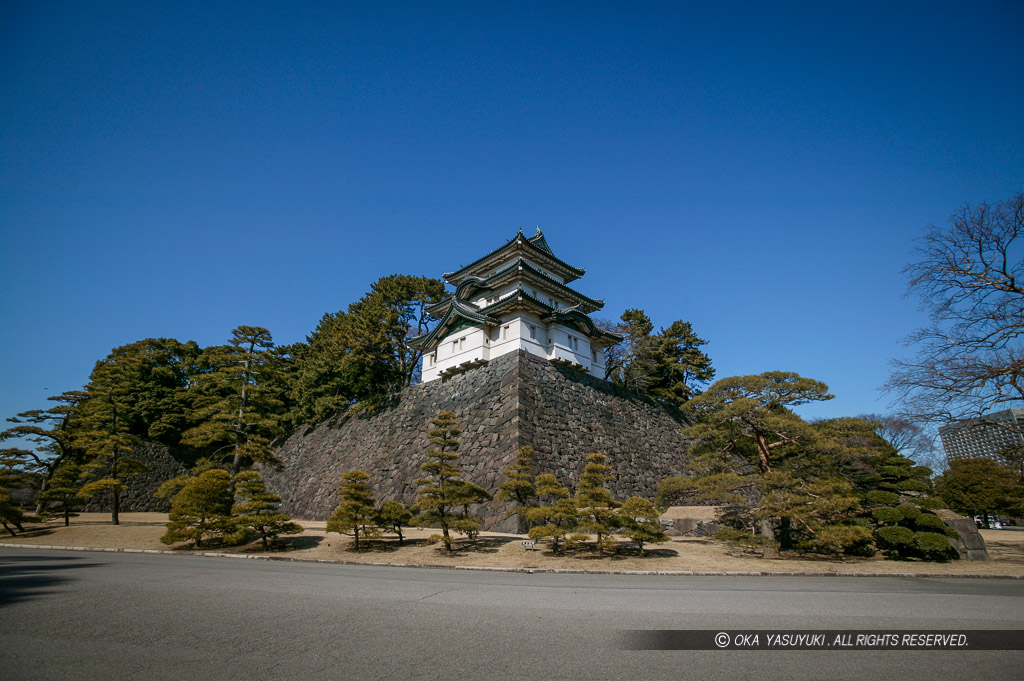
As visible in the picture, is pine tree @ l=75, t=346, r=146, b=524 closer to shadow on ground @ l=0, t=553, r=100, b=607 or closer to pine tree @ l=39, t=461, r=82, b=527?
pine tree @ l=39, t=461, r=82, b=527

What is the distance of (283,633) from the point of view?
3951 mm

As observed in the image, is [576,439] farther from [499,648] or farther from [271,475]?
[271,475]

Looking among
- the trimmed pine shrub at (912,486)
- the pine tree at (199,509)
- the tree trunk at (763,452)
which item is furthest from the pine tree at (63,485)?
the trimmed pine shrub at (912,486)

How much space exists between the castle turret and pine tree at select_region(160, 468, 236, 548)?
36.4 ft

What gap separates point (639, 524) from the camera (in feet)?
34.3

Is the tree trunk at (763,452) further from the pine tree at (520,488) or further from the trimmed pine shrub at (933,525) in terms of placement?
the pine tree at (520,488)

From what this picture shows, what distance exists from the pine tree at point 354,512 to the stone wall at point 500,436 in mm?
4180

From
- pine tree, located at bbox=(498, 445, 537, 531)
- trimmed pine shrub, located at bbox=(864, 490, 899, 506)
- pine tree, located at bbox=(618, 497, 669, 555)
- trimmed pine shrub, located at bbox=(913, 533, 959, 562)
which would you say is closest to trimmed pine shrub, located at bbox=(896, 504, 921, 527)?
trimmed pine shrub, located at bbox=(913, 533, 959, 562)

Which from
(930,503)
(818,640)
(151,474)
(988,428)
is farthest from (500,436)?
(151,474)

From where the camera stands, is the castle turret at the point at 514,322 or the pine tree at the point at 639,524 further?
the castle turret at the point at 514,322

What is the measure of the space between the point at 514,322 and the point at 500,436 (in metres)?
6.45

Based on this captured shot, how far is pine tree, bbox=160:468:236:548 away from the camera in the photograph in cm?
1284

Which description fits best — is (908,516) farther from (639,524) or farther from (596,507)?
(596,507)

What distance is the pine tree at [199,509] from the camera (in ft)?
42.1
